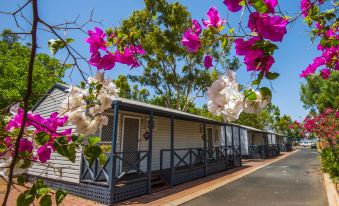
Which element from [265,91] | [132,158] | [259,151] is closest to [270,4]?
[265,91]

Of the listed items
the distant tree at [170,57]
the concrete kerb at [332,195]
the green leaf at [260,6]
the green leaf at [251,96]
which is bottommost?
the concrete kerb at [332,195]

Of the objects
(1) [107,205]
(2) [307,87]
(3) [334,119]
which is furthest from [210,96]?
(2) [307,87]

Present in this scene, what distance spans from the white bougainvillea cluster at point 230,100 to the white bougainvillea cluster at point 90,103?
0.56 meters

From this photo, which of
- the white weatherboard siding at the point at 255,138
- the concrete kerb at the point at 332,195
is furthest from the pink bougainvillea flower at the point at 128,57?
the white weatherboard siding at the point at 255,138

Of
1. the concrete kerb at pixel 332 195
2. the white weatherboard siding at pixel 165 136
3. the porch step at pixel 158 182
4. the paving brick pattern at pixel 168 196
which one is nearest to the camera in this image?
the concrete kerb at pixel 332 195

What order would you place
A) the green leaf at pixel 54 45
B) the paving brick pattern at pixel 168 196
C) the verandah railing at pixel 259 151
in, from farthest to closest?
the verandah railing at pixel 259 151 → the paving brick pattern at pixel 168 196 → the green leaf at pixel 54 45

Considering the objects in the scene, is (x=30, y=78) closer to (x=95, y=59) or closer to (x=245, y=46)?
(x=95, y=59)

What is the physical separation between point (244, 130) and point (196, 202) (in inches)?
749

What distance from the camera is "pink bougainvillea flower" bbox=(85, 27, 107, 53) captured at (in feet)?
4.51

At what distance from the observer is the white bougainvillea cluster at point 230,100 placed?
3.14ft

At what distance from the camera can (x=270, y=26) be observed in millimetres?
933

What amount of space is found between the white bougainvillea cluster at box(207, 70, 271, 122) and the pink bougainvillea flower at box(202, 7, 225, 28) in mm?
464

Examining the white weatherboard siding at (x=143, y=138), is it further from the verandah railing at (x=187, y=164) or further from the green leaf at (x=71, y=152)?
the green leaf at (x=71, y=152)

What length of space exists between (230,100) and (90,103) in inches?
27.8
